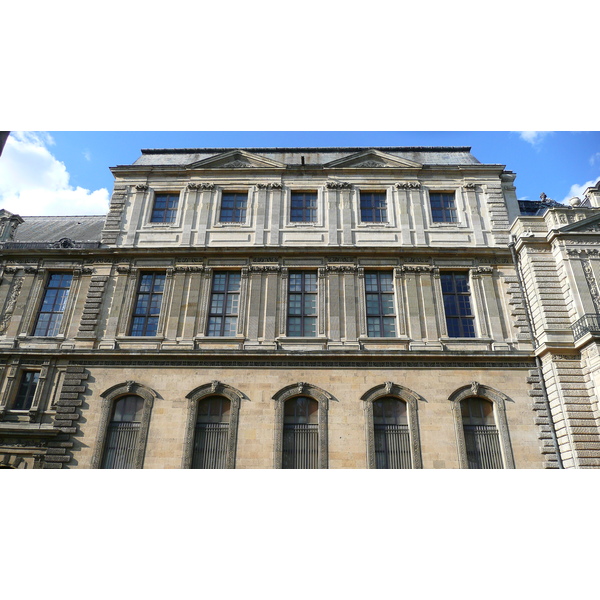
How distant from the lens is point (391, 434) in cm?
1496

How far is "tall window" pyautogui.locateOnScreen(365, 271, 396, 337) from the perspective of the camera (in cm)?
1685

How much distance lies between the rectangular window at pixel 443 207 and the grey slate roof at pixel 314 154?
1883 millimetres

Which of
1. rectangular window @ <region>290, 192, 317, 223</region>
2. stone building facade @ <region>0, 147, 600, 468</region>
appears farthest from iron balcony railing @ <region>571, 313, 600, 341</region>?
rectangular window @ <region>290, 192, 317, 223</region>

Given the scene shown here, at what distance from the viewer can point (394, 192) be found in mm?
19750

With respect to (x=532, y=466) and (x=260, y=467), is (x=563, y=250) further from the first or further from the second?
(x=260, y=467)

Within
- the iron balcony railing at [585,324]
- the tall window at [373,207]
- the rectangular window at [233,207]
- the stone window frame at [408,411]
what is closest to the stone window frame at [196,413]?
the stone window frame at [408,411]

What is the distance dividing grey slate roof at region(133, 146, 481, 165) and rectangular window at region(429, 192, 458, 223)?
1.88 meters

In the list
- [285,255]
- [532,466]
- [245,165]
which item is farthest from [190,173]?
[532,466]

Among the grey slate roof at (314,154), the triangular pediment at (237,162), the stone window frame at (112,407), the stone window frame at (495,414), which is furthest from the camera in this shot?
the grey slate roof at (314,154)

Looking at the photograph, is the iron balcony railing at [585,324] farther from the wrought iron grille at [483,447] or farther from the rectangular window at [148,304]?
the rectangular window at [148,304]

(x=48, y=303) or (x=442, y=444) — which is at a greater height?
(x=48, y=303)

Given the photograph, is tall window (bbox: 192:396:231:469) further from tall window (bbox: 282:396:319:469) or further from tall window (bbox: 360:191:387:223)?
tall window (bbox: 360:191:387:223)

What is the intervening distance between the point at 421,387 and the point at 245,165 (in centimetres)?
1198

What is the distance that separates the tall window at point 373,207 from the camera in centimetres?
1923
